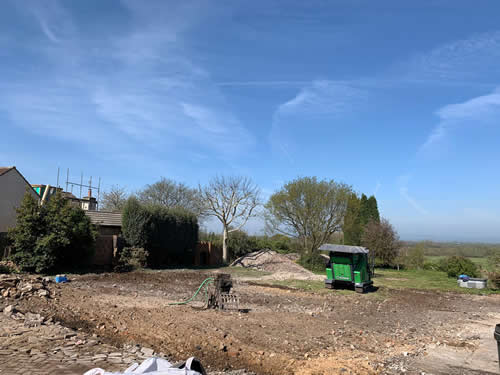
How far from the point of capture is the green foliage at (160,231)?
21312mm

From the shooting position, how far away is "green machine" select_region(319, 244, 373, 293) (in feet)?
48.2

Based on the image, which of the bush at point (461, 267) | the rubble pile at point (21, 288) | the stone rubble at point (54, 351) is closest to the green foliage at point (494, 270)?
the bush at point (461, 267)

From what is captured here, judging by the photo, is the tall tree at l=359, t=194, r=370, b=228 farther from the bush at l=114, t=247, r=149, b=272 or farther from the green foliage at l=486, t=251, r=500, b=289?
the bush at l=114, t=247, r=149, b=272

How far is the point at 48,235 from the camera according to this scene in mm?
16438

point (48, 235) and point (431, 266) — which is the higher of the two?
point (48, 235)

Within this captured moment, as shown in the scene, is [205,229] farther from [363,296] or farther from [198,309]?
[198,309]

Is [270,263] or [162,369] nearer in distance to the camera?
[162,369]

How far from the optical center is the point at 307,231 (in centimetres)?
A: 2783

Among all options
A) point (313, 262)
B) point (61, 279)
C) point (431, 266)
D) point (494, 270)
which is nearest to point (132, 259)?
point (61, 279)

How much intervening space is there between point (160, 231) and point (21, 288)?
40.2 feet

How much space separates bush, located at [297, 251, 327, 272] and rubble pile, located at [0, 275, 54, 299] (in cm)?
1729

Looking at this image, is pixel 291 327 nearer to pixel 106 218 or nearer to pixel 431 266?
pixel 106 218

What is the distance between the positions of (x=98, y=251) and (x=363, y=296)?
1367 centimetres

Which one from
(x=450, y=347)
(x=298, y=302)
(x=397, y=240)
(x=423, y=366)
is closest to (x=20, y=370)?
(x=423, y=366)
